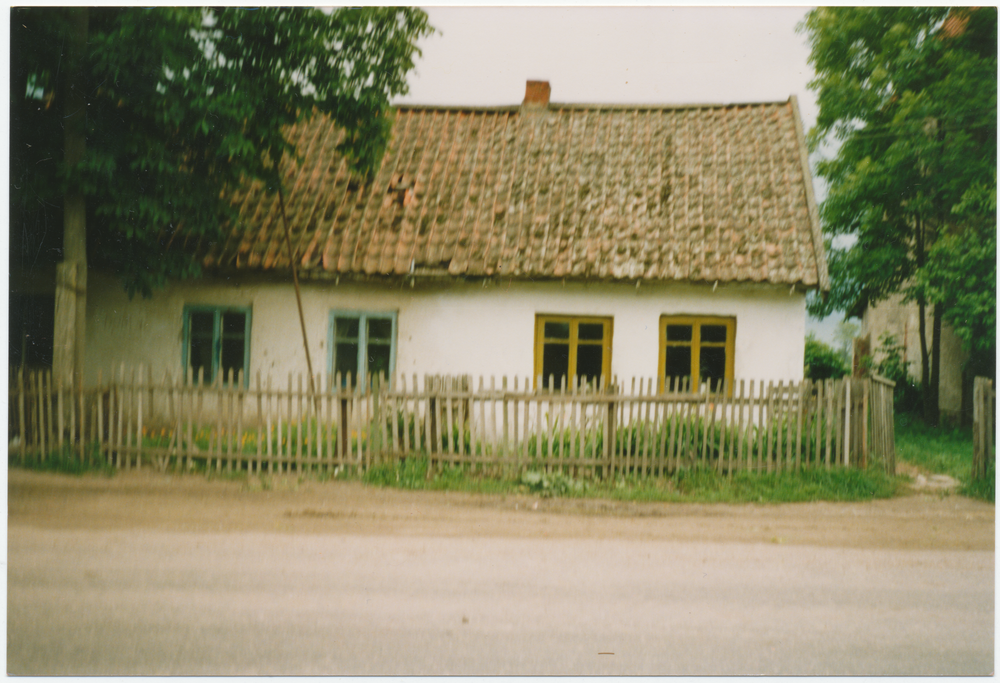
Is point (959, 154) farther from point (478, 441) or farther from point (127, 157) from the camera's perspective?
point (127, 157)

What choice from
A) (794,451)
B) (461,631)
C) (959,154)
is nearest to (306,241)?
(461,631)

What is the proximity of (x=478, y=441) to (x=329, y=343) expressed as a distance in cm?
262

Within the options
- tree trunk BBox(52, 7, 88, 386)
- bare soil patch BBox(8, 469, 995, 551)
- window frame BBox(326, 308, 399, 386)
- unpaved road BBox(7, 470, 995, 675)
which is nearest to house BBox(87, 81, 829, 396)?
window frame BBox(326, 308, 399, 386)

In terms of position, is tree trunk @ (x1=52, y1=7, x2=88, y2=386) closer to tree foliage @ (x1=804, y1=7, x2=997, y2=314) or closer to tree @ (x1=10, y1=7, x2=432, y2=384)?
tree @ (x1=10, y1=7, x2=432, y2=384)

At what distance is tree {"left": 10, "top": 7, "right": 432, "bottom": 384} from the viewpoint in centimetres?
504

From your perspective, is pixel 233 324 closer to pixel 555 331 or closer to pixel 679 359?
pixel 555 331

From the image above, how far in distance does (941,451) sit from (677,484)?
2.96 meters

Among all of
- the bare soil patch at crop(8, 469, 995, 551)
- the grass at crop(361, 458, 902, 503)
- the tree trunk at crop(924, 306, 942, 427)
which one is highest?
the tree trunk at crop(924, 306, 942, 427)

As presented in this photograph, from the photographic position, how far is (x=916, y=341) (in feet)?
25.6

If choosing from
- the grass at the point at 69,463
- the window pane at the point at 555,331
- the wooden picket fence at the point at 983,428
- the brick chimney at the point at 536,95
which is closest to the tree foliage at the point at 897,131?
the wooden picket fence at the point at 983,428

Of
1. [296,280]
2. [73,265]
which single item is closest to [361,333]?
[296,280]

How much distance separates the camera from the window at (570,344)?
7.59 metres

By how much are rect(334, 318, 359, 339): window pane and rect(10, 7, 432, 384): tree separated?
1780mm

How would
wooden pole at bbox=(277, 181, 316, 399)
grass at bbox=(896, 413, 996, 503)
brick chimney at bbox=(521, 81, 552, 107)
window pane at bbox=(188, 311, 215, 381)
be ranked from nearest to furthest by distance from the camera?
grass at bbox=(896, 413, 996, 503)
wooden pole at bbox=(277, 181, 316, 399)
window pane at bbox=(188, 311, 215, 381)
brick chimney at bbox=(521, 81, 552, 107)
